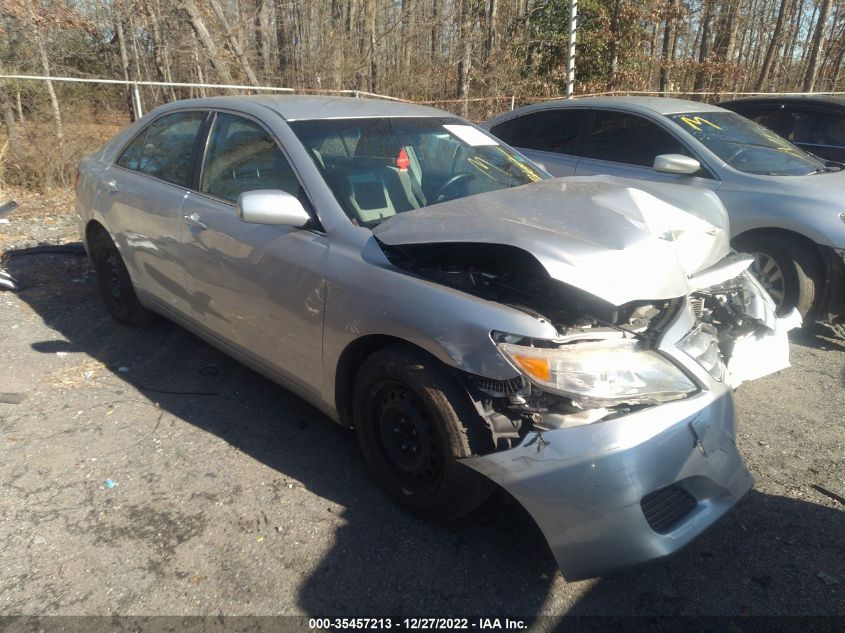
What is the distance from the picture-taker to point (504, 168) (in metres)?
3.80

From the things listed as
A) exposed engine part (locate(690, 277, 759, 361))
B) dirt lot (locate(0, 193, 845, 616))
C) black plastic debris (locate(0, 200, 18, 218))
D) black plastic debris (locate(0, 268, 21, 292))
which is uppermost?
exposed engine part (locate(690, 277, 759, 361))

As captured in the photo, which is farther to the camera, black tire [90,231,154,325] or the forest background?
the forest background

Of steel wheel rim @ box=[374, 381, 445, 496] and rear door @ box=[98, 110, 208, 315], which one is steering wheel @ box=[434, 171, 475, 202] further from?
rear door @ box=[98, 110, 208, 315]

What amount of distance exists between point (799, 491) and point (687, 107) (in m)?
3.99

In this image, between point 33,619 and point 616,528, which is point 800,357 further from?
point 33,619

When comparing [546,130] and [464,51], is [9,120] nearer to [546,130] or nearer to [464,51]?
[546,130]

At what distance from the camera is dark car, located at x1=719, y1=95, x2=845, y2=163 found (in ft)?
23.2

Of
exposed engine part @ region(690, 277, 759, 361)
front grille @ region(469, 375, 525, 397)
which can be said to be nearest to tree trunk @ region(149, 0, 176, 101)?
exposed engine part @ region(690, 277, 759, 361)

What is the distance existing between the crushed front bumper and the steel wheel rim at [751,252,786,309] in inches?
117

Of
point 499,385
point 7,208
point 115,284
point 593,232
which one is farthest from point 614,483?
point 7,208

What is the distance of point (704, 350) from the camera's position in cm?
258

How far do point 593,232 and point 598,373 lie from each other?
0.59m

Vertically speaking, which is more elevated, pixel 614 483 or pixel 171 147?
pixel 171 147

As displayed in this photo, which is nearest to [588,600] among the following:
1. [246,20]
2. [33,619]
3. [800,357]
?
[33,619]
